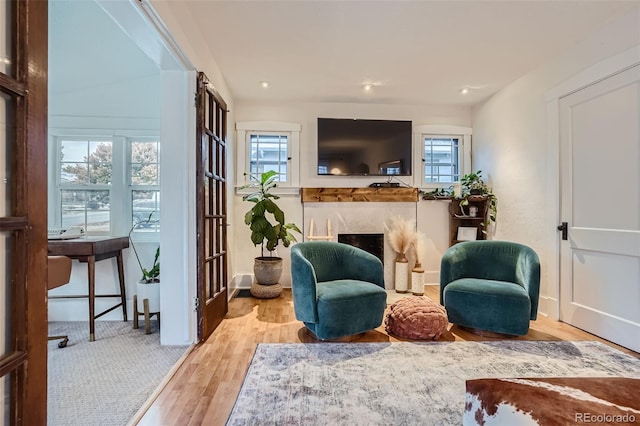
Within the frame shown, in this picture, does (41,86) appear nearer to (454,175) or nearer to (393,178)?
(393,178)

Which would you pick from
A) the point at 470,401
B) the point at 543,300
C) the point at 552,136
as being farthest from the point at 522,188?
the point at 470,401

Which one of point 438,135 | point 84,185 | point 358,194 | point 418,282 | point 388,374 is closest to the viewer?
point 388,374

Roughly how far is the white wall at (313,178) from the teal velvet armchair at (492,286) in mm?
1406

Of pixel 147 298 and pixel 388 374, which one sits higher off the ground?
pixel 147 298

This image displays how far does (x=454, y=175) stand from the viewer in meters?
4.59

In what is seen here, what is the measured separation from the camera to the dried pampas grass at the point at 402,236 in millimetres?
4121

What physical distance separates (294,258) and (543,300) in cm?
271

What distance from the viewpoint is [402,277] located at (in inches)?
163

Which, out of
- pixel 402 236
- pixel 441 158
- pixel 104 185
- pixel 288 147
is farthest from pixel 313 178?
pixel 104 185

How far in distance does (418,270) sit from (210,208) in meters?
2.73

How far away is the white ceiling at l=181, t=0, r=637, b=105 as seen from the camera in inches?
93.0

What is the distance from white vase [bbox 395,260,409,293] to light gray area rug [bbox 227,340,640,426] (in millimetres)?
1695

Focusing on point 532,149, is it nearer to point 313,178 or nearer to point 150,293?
point 313,178

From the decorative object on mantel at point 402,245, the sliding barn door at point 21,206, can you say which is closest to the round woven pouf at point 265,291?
the decorative object on mantel at point 402,245
